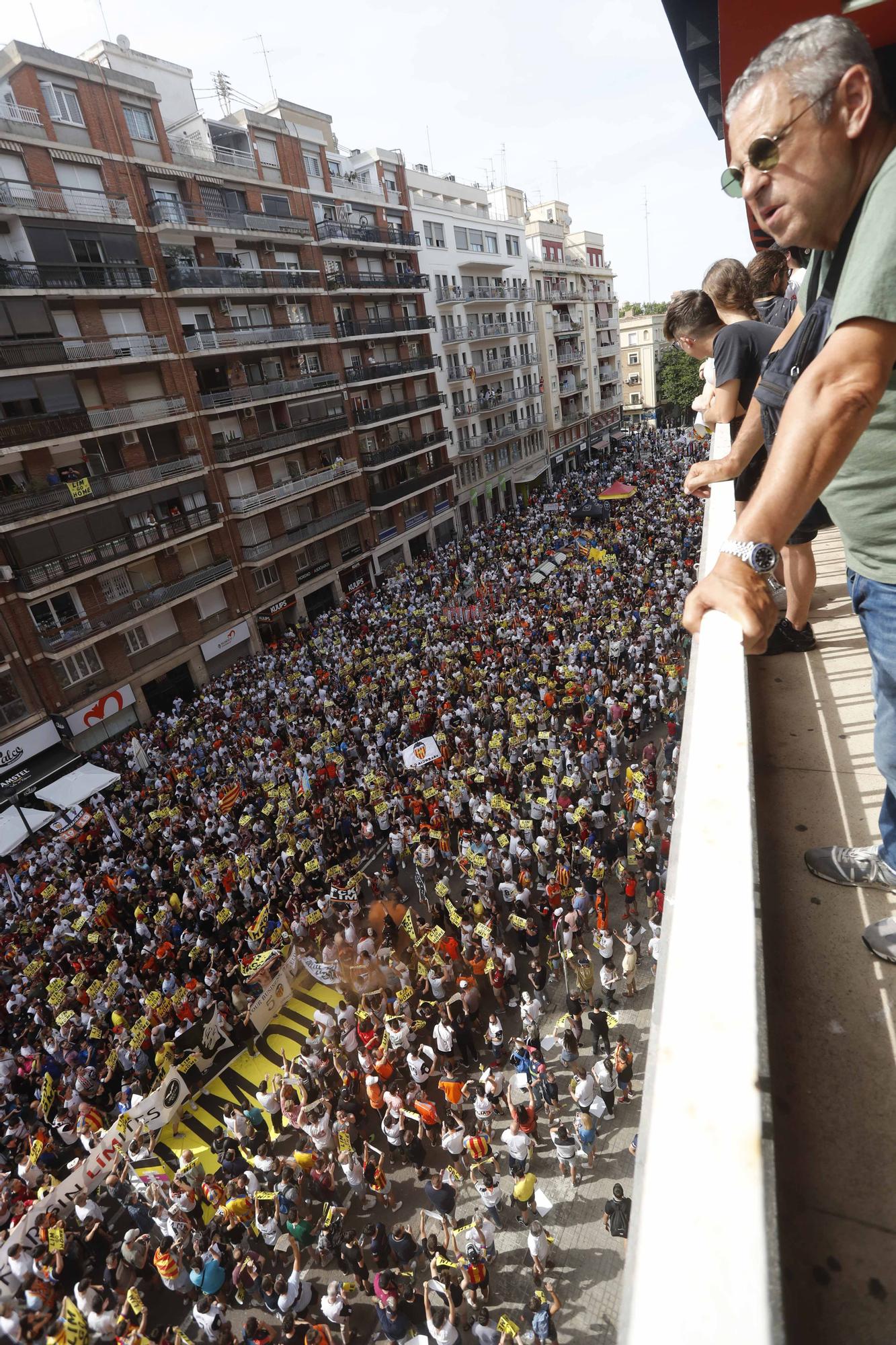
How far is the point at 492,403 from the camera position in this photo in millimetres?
49938

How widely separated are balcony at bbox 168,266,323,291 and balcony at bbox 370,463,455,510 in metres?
10.8

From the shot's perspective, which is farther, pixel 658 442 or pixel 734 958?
pixel 658 442

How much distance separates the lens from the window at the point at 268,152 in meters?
31.2

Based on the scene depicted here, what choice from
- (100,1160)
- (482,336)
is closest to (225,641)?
(100,1160)

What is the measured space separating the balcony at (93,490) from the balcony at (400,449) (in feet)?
39.0

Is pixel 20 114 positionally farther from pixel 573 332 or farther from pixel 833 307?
pixel 573 332

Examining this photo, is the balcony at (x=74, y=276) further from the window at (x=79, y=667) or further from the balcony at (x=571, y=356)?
the balcony at (x=571, y=356)

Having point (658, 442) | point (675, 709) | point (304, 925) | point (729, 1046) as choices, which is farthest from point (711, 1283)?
point (658, 442)

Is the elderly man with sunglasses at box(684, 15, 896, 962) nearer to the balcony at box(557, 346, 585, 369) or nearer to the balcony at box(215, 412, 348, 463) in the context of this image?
the balcony at box(215, 412, 348, 463)

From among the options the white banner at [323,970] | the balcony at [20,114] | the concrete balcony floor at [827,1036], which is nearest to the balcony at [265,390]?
the balcony at [20,114]

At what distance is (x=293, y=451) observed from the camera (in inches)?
1331

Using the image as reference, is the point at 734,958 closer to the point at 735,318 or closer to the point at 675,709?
the point at 735,318

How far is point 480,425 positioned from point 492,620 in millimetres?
28338

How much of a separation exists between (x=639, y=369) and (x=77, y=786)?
80.5 metres
